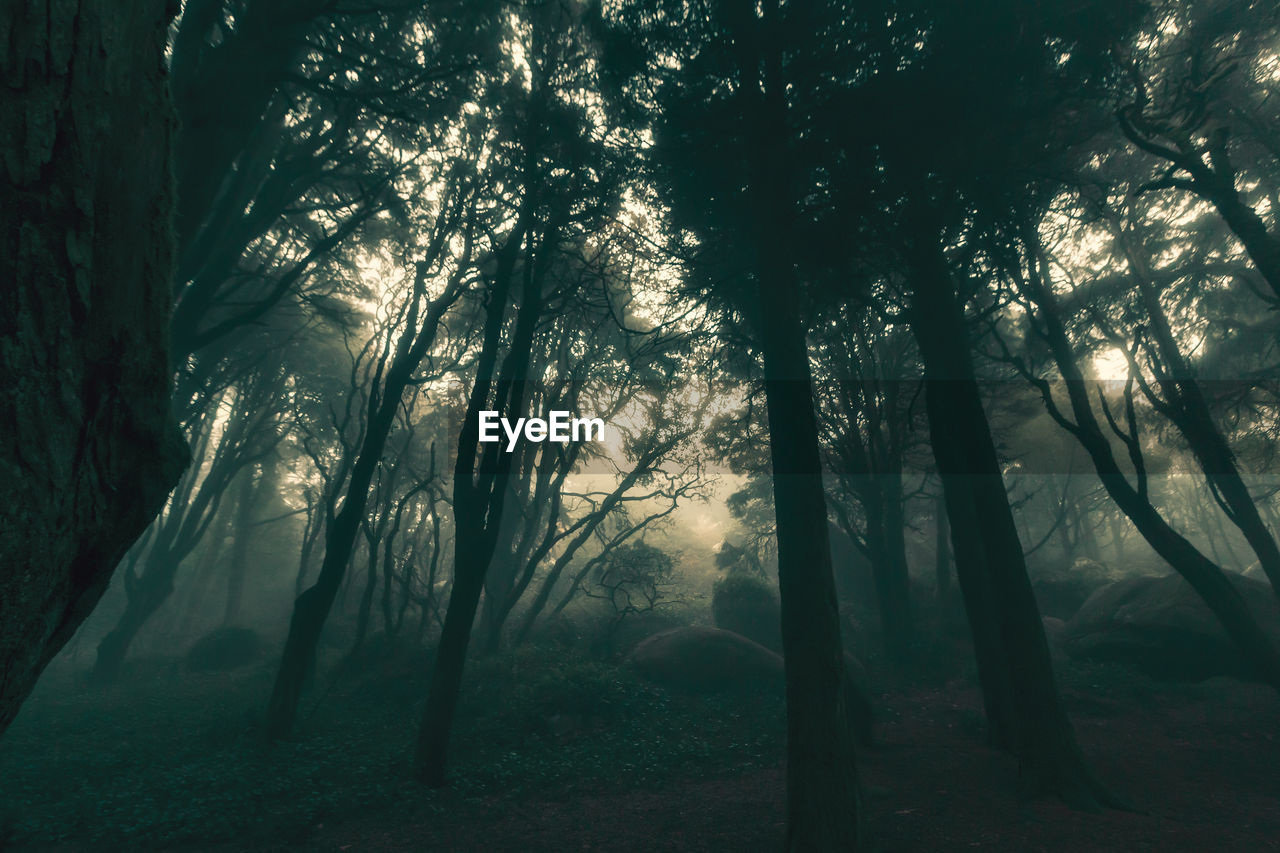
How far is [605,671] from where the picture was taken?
1131cm

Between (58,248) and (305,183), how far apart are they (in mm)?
9191

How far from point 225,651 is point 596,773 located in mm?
15658

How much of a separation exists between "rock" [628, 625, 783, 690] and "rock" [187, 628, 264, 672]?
43.2 ft

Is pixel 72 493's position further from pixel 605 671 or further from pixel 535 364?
pixel 535 364

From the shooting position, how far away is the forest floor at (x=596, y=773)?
567cm

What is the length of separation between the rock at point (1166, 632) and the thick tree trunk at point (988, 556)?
6.32 meters

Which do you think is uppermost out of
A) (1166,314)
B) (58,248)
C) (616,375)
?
(1166,314)

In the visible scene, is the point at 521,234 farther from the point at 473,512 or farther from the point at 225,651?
the point at 225,651

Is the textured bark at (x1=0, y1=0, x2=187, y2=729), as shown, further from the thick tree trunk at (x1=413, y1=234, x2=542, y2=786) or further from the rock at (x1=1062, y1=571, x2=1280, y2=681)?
the rock at (x1=1062, y1=571, x2=1280, y2=681)

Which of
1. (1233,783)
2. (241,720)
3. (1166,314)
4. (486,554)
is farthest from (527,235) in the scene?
(1166,314)

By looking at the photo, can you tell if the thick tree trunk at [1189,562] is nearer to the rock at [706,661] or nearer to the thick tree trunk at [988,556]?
Answer: the thick tree trunk at [988,556]

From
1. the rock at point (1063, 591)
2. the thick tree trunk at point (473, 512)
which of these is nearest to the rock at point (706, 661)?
the thick tree trunk at point (473, 512)

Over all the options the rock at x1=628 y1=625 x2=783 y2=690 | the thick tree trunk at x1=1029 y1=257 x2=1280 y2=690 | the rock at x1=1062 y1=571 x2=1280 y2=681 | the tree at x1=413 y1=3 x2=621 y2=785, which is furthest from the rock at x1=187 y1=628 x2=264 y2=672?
the rock at x1=1062 y1=571 x2=1280 y2=681

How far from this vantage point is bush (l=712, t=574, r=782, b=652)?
1798 cm
